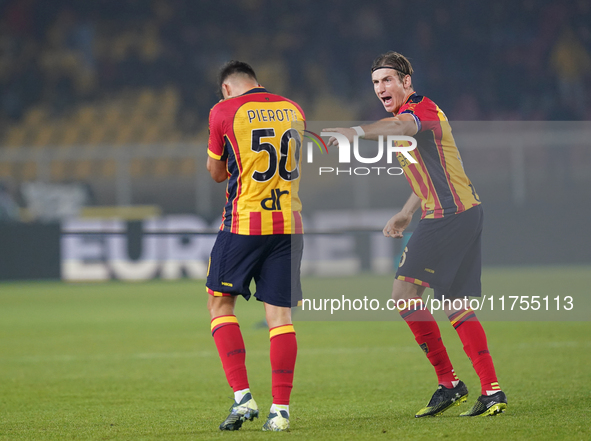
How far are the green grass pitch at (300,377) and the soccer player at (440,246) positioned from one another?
0.67ft

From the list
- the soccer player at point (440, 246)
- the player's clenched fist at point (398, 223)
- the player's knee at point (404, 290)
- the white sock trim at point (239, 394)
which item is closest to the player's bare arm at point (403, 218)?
the player's clenched fist at point (398, 223)

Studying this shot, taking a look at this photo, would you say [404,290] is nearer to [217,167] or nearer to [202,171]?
[217,167]

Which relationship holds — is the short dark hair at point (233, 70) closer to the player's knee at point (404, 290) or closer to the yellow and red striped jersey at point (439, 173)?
the yellow and red striped jersey at point (439, 173)

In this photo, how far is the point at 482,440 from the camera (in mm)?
3299

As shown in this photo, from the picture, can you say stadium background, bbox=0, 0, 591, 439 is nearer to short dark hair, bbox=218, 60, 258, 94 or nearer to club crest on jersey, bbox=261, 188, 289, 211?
club crest on jersey, bbox=261, 188, 289, 211

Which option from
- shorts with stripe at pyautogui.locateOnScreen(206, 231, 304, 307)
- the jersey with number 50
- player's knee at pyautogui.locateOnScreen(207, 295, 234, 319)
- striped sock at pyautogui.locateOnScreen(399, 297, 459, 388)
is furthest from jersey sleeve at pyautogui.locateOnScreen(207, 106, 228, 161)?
striped sock at pyautogui.locateOnScreen(399, 297, 459, 388)

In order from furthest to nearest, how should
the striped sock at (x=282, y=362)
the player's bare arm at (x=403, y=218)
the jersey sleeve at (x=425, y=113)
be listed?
the player's bare arm at (x=403, y=218), the jersey sleeve at (x=425, y=113), the striped sock at (x=282, y=362)

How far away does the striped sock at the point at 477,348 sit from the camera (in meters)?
4.04

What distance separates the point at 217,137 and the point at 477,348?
66.0 inches

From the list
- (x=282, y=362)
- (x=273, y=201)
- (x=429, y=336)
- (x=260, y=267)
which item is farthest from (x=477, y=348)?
(x=273, y=201)

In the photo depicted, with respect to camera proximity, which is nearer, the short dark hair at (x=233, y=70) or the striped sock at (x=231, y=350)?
the striped sock at (x=231, y=350)

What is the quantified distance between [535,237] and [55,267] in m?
8.18

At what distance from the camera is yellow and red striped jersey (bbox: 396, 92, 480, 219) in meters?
4.10

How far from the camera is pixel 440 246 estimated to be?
13.4 feet
